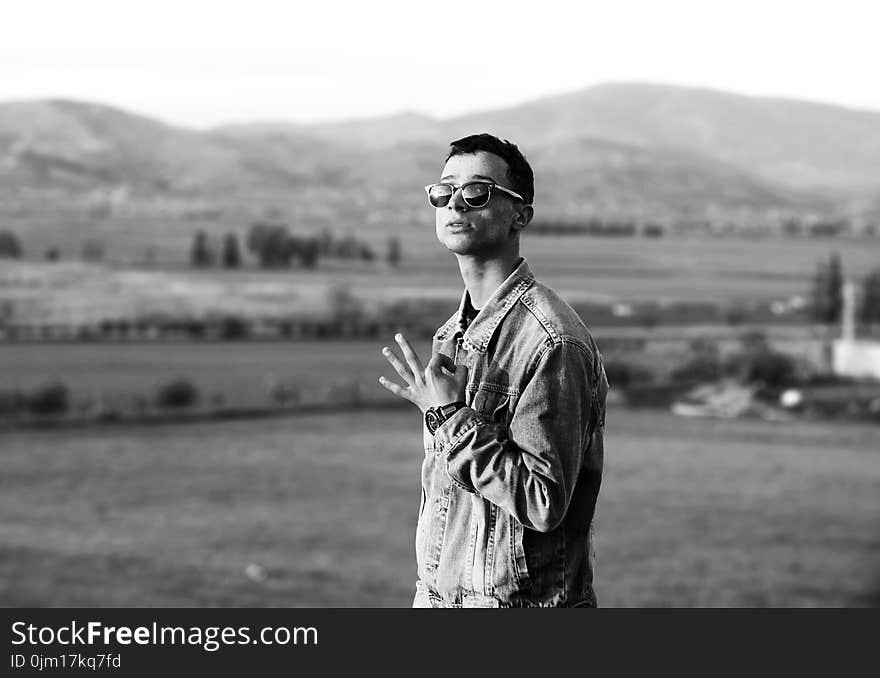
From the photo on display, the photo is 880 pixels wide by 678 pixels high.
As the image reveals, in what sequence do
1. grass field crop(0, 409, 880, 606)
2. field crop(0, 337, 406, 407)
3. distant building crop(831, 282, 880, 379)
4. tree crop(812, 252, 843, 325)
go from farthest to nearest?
tree crop(812, 252, 843, 325) < distant building crop(831, 282, 880, 379) < field crop(0, 337, 406, 407) < grass field crop(0, 409, 880, 606)

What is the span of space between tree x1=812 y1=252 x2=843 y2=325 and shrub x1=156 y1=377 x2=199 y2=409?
20804 mm

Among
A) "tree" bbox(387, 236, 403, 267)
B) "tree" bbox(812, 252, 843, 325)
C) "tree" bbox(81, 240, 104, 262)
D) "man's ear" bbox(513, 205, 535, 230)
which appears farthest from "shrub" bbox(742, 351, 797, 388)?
"man's ear" bbox(513, 205, 535, 230)

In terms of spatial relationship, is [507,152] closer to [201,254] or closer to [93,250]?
[201,254]

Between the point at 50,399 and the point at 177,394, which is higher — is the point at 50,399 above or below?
below

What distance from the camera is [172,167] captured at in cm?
4862

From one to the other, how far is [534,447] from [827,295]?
39.7 m

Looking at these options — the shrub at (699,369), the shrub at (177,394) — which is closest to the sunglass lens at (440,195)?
the shrub at (177,394)

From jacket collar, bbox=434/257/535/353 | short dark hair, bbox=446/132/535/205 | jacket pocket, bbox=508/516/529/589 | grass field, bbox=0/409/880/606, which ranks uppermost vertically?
short dark hair, bbox=446/132/535/205

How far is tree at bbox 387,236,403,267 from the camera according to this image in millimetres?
37659

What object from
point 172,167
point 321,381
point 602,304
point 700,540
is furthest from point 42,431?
point 700,540

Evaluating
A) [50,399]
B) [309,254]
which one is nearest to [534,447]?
[309,254]

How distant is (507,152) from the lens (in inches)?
86.4

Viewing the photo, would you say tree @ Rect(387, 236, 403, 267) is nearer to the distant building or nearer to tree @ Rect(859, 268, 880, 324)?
the distant building
